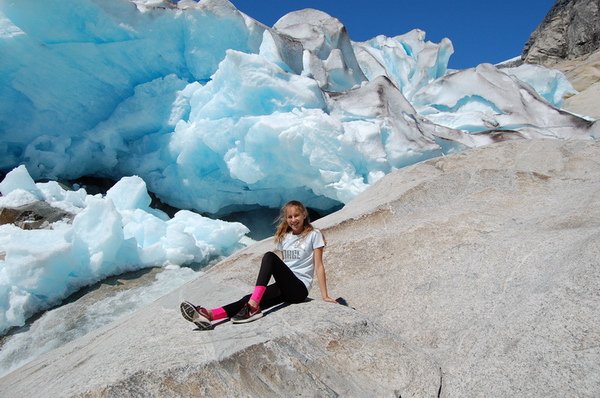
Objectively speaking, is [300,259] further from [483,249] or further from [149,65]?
[149,65]

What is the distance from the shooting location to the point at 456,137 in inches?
331

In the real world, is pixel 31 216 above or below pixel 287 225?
below

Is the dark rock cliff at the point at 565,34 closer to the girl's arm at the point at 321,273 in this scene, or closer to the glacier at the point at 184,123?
the glacier at the point at 184,123

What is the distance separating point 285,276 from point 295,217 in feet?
1.28

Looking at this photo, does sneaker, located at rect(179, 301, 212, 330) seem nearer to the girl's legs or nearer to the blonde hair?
the girl's legs

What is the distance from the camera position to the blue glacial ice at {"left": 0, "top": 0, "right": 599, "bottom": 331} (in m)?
6.98

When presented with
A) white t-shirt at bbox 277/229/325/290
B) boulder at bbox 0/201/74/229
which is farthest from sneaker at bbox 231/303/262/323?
boulder at bbox 0/201/74/229

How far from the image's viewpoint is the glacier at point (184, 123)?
6.96 m

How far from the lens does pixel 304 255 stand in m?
2.81

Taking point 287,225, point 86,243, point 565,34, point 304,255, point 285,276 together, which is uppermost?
point 565,34

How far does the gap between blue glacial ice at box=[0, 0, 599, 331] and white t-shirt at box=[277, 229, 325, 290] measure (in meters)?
3.62

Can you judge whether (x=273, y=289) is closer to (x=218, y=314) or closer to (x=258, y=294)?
(x=258, y=294)

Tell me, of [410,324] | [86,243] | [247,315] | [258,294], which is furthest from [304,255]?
[86,243]

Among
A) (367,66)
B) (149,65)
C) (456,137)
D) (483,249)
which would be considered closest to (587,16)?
(367,66)
